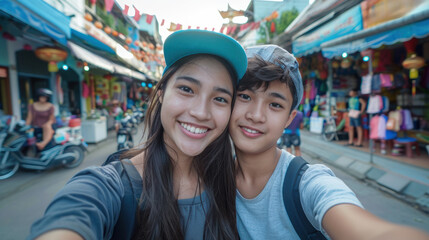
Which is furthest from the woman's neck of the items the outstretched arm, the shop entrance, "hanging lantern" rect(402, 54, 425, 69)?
the shop entrance

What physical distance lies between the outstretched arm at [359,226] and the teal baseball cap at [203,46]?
84cm

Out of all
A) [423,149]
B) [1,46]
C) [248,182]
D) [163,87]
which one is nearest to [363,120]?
[423,149]

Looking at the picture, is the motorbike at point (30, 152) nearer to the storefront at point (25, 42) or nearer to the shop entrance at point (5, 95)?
the shop entrance at point (5, 95)

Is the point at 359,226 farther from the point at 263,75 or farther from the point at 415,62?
the point at 415,62

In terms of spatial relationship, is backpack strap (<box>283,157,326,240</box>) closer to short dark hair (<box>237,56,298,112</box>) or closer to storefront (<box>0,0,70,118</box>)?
short dark hair (<box>237,56,298,112</box>)

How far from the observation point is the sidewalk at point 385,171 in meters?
3.55

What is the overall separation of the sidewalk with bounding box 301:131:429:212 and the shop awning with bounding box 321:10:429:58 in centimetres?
253

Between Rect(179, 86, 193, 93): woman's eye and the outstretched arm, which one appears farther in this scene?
Rect(179, 86, 193, 93): woman's eye

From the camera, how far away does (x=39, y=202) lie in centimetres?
338

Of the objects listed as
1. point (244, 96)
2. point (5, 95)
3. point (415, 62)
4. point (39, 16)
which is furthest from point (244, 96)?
point (5, 95)

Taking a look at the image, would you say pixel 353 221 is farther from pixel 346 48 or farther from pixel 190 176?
pixel 346 48

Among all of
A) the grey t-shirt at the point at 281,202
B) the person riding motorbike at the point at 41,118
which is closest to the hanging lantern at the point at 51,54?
the person riding motorbike at the point at 41,118

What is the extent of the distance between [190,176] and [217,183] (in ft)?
0.56

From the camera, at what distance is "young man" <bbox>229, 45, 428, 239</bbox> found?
116 centimetres
